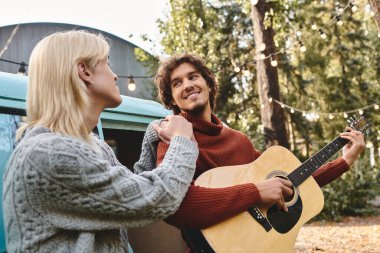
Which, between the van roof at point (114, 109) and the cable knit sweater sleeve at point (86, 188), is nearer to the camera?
the cable knit sweater sleeve at point (86, 188)

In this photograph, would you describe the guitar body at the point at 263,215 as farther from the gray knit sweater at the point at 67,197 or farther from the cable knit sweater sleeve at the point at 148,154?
the gray knit sweater at the point at 67,197

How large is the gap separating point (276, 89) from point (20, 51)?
797cm

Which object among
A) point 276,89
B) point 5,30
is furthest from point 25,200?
point 5,30

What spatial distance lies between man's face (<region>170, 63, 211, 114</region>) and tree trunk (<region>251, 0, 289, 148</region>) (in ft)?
22.9

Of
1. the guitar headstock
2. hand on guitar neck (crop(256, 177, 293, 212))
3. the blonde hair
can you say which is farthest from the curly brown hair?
the guitar headstock

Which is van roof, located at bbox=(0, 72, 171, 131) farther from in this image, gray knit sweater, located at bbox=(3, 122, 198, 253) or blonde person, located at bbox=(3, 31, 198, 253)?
gray knit sweater, located at bbox=(3, 122, 198, 253)

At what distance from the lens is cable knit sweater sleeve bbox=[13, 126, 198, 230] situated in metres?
1.40

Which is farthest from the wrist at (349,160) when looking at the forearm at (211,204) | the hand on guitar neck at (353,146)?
the forearm at (211,204)

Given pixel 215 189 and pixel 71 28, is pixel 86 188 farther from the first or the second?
pixel 71 28

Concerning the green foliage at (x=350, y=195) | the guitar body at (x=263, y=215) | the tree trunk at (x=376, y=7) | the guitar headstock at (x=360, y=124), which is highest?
the tree trunk at (x=376, y=7)

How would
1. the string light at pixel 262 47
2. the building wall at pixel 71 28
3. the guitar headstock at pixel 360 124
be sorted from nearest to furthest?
1. the guitar headstock at pixel 360 124
2. the string light at pixel 262 47
3. the building wall at pixel 71 28

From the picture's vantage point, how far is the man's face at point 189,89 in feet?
8.19

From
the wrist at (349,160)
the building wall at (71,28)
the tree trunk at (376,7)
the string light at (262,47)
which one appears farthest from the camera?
the building wall at (71,28)

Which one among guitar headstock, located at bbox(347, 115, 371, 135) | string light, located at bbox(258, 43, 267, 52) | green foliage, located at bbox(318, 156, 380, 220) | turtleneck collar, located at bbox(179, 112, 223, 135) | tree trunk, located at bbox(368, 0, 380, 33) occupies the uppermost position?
tree trunk, located at bbox(368, 0, 380, 33)
